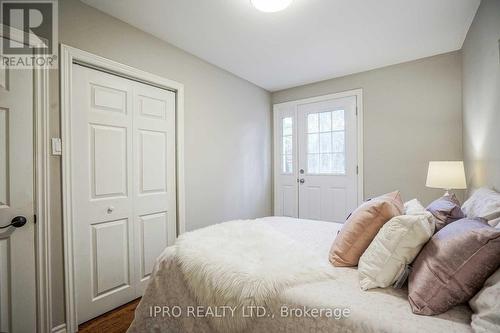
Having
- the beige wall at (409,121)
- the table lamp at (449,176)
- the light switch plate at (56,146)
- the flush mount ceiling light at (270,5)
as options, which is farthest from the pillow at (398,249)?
the beige wall at (409,121)

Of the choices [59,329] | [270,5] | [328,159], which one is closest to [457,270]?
[270,5]

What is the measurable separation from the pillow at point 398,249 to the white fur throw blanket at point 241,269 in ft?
0.69

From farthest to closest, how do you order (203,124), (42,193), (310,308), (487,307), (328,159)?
(328,159), (203,124), (42,193), (310,308), (487,307)

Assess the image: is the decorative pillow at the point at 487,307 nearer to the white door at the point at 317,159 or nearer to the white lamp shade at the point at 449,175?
the white lamp shade at the point at 449,175

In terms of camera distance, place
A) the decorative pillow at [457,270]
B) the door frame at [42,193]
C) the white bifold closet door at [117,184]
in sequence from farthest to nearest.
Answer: the white bifold closet door at [117,184] → the door frame at [42,193] → the decorative pillow at [457,270]

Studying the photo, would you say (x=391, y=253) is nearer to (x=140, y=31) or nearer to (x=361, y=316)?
(x=361, y=316)

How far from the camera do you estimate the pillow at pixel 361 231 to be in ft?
4.15

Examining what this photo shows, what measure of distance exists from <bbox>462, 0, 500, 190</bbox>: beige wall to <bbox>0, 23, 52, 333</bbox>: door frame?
9.96ft

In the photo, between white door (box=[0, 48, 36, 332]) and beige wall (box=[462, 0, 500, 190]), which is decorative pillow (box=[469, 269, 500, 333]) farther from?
white door (box=[0, 48, 36, 332])

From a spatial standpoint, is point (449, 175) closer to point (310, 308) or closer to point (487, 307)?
point (487, 307)

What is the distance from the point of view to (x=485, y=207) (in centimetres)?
131

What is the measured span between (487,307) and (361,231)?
54 centimetres

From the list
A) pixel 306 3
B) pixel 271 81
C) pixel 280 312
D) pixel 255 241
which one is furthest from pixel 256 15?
pixel 280 312

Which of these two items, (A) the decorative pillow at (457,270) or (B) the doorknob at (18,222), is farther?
(B) the doorknob at (18,222)
